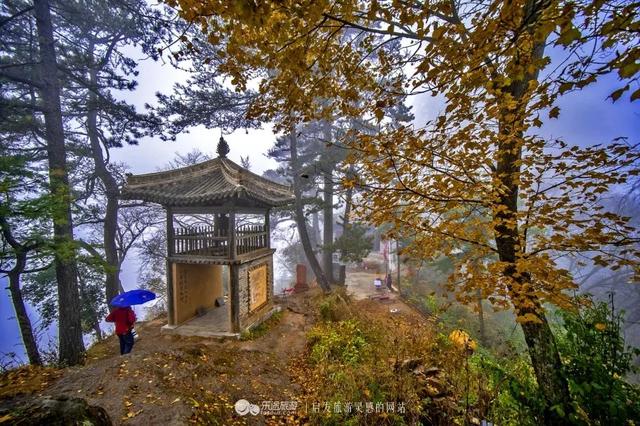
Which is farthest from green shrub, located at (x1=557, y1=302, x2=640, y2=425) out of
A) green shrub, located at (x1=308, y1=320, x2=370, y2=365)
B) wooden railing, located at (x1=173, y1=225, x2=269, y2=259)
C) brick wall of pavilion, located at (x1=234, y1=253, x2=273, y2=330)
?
wooden railing, located at (x1=173, y1=225, x2=269, y2=259)

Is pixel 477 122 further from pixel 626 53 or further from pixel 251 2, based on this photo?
pixel 251 2

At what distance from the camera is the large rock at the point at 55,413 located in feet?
8.20

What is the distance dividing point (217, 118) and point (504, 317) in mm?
30775

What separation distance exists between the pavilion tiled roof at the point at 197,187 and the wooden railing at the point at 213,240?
1205 mm

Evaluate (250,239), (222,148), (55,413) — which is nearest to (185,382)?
(55,413)

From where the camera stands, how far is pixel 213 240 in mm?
9938

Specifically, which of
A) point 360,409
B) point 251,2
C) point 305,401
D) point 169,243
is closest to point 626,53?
point 251,2

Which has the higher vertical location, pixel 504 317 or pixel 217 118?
pixel 217 118

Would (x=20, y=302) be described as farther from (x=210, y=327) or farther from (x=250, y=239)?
(x=250, y=239)

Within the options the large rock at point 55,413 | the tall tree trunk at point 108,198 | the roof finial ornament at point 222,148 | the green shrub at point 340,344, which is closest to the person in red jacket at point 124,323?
the large rock at point 55,413

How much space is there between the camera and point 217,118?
13.2 meters

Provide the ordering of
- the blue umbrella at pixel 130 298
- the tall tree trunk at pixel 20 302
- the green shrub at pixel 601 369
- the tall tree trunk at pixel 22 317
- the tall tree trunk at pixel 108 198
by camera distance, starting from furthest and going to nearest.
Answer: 1. the tall tree trunk at pixel 108 198
2. the blue umbrella at pixel 130 298
3. the tall tree trunk at pixel 22 317
4. the tall tree trunk at pixel 20 302
5. the green shrub at pixel 601 369

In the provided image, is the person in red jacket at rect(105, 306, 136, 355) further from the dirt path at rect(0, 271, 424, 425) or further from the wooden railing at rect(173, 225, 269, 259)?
the wooden railing at rect(173, 225, 269, 259)

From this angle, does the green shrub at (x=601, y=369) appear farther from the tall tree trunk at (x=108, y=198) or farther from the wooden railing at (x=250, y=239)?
the tall tree trunk at (x=108, y=198)
